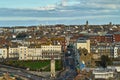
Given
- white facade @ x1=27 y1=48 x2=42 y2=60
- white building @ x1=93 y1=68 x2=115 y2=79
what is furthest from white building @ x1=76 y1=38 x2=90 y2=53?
white building @ x1=93 y1=68 x2=115 y2=79

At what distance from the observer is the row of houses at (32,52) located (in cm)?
4888

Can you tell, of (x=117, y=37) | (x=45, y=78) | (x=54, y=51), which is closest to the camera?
(x=45, y=78)

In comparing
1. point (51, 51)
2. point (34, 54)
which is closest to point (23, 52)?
point (34, 54)

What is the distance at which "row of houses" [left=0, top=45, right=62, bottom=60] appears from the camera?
4888 centimetres

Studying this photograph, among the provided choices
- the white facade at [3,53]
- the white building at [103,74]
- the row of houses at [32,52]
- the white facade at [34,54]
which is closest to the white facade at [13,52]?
the row of houses at [32,52]

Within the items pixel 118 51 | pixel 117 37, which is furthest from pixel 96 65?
pixel 117 37

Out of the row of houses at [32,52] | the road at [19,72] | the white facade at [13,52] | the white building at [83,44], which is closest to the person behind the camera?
the road at [19,72]

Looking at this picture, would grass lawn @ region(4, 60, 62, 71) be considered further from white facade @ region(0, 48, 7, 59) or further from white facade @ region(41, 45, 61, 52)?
white facade @ region(0, 48, 7, 59)

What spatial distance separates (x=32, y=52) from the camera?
4919 cm

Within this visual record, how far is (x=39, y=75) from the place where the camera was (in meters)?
36.7

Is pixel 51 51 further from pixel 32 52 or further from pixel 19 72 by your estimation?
pixel 19 72

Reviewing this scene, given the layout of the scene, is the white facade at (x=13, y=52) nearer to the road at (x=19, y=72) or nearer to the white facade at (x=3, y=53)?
the white facade at (x=3, y=53)

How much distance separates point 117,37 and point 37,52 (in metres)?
13.2

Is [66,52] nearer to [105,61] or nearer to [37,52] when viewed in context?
[37,52]
